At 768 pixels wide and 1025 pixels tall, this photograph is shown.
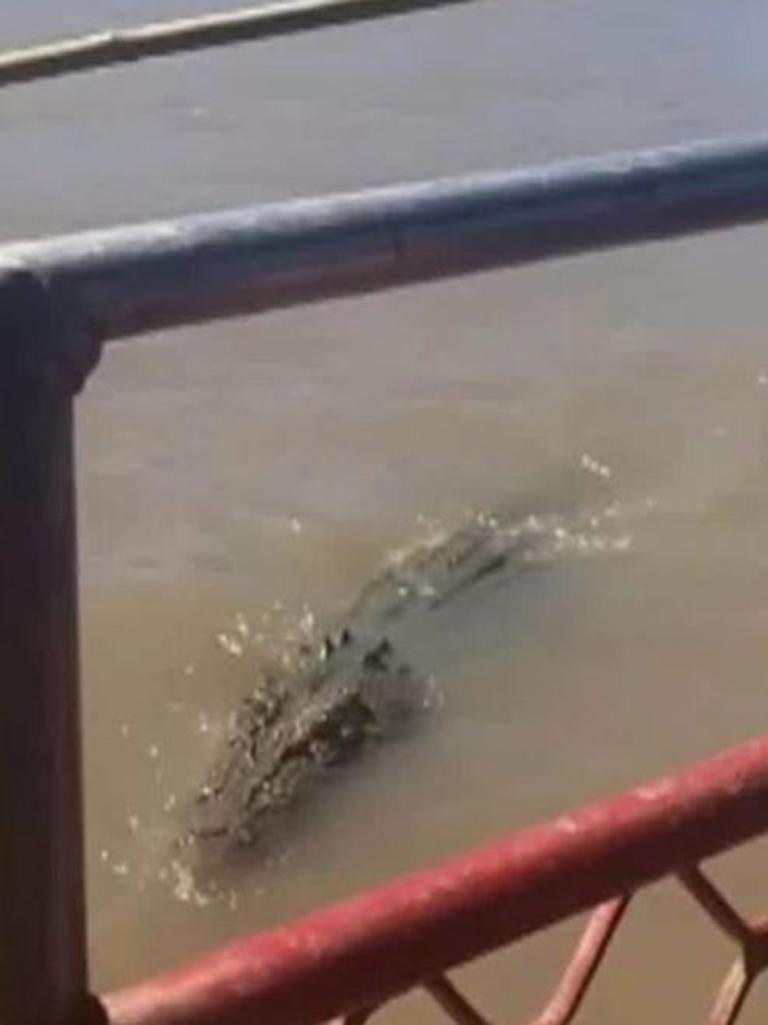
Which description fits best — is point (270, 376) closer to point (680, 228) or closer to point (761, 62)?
point (761, 62)

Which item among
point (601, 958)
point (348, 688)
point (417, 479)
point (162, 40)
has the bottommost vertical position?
point (417, 479)

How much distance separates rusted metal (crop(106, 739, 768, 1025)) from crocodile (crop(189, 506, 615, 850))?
231 cm

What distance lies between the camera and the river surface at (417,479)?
372 cm

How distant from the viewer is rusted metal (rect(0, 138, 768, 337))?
1.08 metres

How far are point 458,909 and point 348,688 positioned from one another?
2.77 metres

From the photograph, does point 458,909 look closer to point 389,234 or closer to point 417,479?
point 389,234

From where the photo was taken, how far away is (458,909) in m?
1.29

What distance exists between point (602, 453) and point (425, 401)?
415 millimetres

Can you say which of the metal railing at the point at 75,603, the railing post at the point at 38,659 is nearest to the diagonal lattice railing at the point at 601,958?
the metal railing at the point at 75,603

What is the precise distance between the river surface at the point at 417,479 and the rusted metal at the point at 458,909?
1.86 m

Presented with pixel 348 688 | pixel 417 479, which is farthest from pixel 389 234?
pixel 417 479

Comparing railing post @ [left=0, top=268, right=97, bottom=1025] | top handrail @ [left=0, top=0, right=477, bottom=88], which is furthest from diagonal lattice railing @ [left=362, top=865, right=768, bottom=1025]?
top handrail @ [left=0, top=0, right=477, bottom=88]

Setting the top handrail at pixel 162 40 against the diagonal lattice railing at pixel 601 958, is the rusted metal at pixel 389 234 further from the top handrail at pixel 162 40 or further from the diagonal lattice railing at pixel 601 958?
the top handrail at pixel 162 40

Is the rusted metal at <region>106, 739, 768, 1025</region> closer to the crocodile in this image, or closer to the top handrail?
the top handrail
